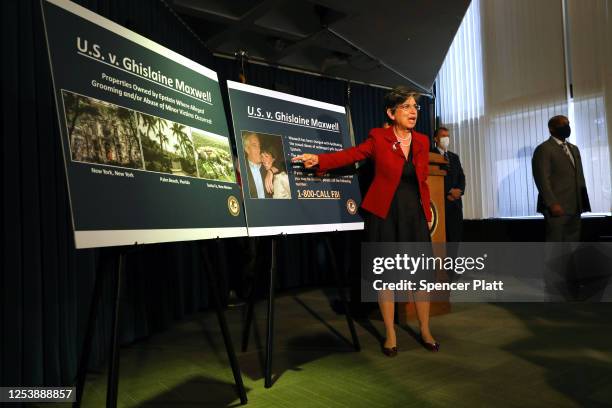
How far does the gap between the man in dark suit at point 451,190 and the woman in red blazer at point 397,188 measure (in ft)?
8.08

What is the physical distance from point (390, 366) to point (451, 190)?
120 inches

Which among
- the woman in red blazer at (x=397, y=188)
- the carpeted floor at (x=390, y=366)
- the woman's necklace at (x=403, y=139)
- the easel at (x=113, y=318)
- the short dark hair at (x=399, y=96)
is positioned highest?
the short dark hair at (x=399, y=96)

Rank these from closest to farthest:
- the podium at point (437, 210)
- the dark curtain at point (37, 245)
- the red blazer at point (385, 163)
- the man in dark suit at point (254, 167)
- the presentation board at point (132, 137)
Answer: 1. the presentation board at point (132, 137)
2. the dark curtain at point (37, 245)
3. the man in dark suit at point (254, 167)
4. the red blazer at point (385, 163)
5. the podium at point (437, 210)

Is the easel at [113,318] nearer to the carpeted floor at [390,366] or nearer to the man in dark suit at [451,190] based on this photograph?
the carpeted floor at [390,366]

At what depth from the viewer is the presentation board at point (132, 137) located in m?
1.21

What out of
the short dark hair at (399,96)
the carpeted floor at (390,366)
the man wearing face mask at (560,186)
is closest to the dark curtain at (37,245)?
the carpeted floor at (390,366)

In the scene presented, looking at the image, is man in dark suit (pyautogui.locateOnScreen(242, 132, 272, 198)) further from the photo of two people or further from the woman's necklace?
the woman's necklace

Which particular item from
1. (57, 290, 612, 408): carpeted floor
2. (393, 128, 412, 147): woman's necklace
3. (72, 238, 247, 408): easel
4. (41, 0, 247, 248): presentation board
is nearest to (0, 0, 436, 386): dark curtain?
(72, 238, 247, 408): easel

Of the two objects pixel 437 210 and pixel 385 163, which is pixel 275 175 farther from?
pixel 437 210

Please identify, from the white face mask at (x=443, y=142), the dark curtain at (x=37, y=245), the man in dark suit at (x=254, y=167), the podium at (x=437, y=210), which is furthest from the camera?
the white face mask at (x=443, y=142)

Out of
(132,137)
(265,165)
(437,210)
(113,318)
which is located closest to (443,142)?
(437,210)

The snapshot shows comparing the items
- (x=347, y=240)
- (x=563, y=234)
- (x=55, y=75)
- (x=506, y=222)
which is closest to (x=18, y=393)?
(x=55, y=75)

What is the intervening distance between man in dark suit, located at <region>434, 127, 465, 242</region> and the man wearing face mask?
1.02 meters

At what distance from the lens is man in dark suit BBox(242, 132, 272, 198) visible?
6.23 feet
